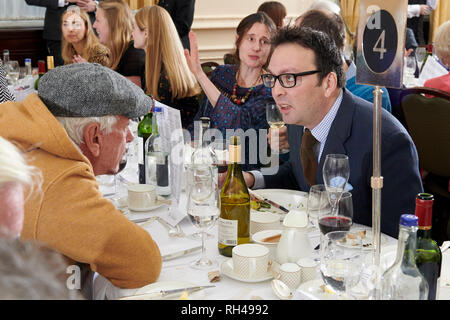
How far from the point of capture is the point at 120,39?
4.15 meters

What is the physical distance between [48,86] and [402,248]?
91cm

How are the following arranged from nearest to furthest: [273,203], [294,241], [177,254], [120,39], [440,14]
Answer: [294,241] → [177,254] → [273,203] → [120,39] → [440,14]

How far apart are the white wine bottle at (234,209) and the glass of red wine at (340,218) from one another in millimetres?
221

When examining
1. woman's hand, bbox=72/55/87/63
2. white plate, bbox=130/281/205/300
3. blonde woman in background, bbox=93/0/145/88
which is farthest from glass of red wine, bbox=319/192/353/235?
woman's hand, bbox=72/55/87/63

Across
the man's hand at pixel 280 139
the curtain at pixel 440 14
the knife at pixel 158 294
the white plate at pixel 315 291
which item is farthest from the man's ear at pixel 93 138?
the curtain at pixel 440 14

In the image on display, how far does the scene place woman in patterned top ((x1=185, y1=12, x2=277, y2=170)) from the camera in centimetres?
291

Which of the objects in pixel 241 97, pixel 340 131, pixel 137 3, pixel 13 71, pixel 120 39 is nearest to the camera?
pixel 340 131

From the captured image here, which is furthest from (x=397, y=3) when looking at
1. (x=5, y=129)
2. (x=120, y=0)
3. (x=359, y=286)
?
(x=120, y=0)

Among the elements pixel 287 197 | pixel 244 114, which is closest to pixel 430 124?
pixel 244 114

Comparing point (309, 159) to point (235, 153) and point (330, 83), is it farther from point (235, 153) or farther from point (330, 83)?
point (235, 153)

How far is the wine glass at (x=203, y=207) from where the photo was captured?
1427 mm

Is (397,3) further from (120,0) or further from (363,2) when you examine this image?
(120,0)

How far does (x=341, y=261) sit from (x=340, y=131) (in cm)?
85

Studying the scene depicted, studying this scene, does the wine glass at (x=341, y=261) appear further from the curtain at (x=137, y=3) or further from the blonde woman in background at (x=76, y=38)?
the curtain at (x=137, y=3)
